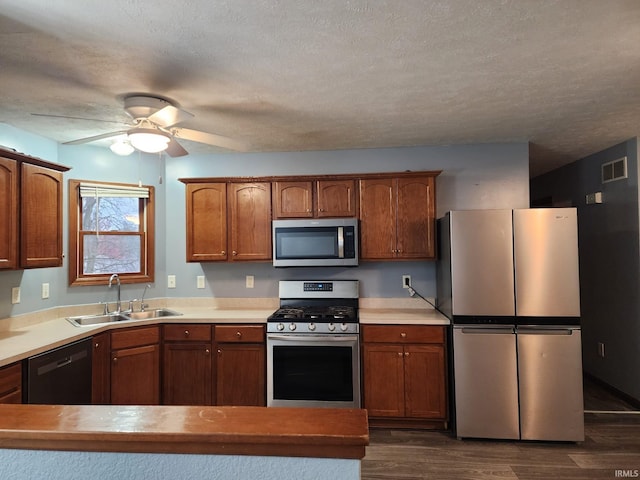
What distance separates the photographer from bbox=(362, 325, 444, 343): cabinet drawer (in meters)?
2.94

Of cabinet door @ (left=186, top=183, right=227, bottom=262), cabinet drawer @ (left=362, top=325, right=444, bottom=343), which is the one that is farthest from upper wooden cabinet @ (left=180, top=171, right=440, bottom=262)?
cabinet drawer @ (left=362, top=325, right=444, bottom=343)

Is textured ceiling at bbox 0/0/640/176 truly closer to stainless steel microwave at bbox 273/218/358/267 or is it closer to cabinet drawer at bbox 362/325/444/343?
stainless steel microwave at bbox 273/218/358/267

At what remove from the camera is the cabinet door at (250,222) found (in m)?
3.42

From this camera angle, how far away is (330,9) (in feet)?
4.96

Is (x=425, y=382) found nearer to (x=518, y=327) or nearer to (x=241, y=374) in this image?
(x=518, y=327)

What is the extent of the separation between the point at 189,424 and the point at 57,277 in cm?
309

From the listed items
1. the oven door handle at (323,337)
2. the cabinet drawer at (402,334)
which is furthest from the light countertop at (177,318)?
the oven door handle at (323,337)

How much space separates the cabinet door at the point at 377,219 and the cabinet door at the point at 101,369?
2.17m

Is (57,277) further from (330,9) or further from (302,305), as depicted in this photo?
(330,9)

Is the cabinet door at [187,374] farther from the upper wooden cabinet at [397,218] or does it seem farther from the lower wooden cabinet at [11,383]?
the upper wooden cabinet at [397,218]

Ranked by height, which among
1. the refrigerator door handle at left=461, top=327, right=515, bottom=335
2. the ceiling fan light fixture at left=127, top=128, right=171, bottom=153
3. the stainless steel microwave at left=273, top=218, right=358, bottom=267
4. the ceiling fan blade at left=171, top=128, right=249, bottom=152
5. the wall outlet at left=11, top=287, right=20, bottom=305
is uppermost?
the ceiling fan blade at left=171, top=128, right=249, bottom=152

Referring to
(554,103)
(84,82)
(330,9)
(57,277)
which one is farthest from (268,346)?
(554,103)

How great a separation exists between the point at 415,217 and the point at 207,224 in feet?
6.24

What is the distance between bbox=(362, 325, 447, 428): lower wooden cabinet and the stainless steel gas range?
0.13 metres
